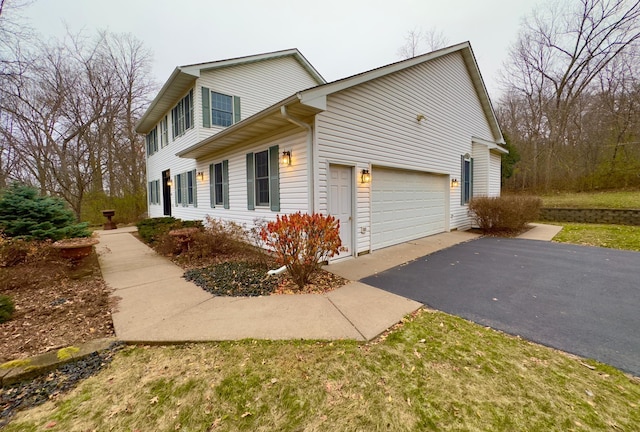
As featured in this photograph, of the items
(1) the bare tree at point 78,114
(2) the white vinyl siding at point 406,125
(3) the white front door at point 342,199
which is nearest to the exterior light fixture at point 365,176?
(2) the white vinyl siding at point 406,125

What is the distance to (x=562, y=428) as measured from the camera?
1701 mm

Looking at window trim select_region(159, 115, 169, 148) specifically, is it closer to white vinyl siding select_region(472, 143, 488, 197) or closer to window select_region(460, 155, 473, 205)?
window select_region(460, 155, 473, 205)

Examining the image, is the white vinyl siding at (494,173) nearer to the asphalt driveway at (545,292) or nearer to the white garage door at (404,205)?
the white garage door at (404,205)

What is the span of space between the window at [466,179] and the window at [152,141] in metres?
15.2

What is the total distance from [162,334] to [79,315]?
149 centimetres

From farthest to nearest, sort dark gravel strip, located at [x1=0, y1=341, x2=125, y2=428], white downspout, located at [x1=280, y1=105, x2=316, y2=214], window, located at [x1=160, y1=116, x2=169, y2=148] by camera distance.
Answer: window, located at [x1=160, y1=116, x2=169, y2=148] → white downspout, located at [x1=280, y1=105, x2=316, y2=214] → dark gravel strip, located at [x1=0, y1=341, x2=125, y2=428]

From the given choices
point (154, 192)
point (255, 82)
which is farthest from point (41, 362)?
point (154, 192)

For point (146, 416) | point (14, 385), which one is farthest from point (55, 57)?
point (146, 416)

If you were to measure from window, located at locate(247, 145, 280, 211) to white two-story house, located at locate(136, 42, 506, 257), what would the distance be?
27 millimetres

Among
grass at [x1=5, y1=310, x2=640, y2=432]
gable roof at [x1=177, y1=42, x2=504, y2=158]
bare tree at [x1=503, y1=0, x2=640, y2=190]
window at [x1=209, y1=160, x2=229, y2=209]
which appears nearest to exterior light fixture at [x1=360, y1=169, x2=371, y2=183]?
gable roof at [x1=177, y1=42, x2=504, y2=158]

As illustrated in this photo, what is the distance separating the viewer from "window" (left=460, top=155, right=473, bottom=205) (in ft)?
33.2

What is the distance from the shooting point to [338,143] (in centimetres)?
561

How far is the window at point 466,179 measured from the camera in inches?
399

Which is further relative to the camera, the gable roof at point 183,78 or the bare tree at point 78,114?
the bare tree at point 78,114
